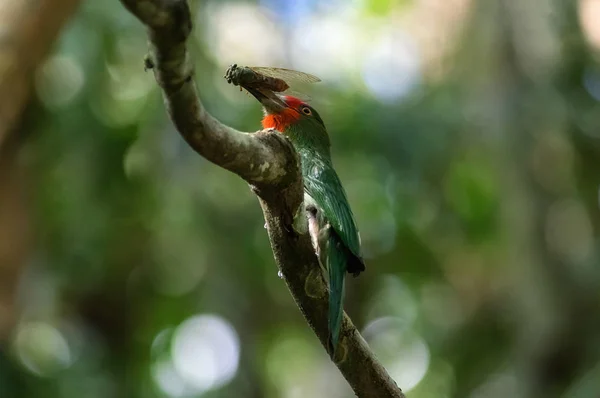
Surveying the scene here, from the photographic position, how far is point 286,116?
2.85 metres

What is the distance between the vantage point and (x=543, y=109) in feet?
25.1

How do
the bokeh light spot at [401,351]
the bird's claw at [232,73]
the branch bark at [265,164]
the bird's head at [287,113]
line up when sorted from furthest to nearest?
the bokeh light spot at [401,351], the bird's head at [287,113], the bird's claw at [232,73], the branch bark at [265,164]

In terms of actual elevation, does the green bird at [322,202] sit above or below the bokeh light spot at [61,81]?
above

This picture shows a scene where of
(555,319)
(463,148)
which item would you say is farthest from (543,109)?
(555,319)

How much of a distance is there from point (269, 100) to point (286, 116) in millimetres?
126

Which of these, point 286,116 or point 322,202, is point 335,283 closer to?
point 322,202

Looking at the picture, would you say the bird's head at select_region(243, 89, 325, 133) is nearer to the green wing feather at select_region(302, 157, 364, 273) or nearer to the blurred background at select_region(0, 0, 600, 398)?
the green wing feather at select_region(302, 157, 364, 273)

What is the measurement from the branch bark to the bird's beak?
20.6 inches

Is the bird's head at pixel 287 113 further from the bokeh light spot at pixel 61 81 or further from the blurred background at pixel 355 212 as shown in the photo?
the bokeh light spot at pixel 61 81

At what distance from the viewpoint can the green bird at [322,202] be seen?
2.32 m

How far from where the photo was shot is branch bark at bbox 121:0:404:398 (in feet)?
5.03

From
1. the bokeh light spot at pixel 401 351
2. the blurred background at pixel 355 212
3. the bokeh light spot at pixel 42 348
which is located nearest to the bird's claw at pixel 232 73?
the blurred background at pixel 355 212

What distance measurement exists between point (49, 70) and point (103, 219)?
1.41 meters

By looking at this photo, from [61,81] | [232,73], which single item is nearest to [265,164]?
[232,73]
